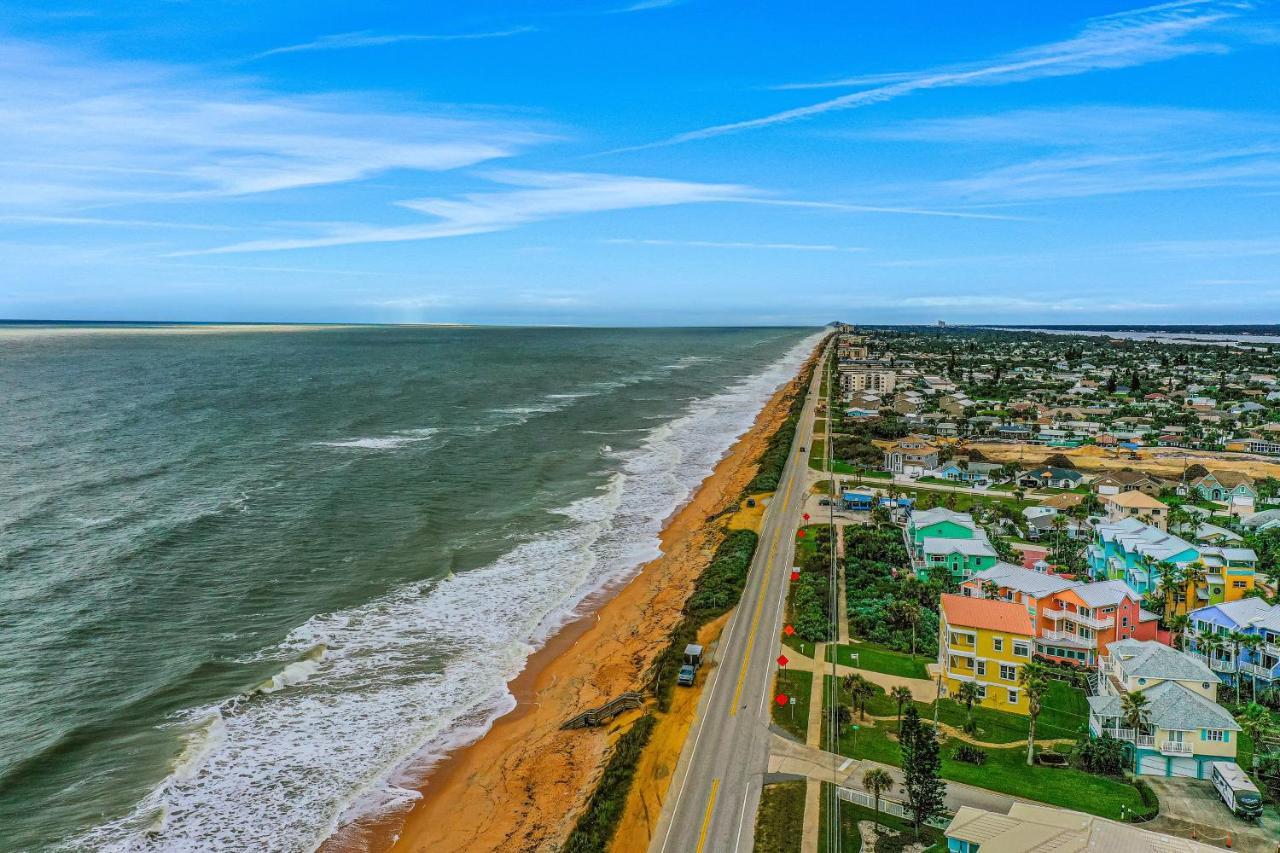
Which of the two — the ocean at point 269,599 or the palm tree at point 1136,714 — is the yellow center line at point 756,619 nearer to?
the ocean at point 269,599

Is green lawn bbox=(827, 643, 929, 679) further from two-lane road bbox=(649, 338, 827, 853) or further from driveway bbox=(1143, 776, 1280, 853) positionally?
driveway bbox=(1143, 776, 1280, 853)

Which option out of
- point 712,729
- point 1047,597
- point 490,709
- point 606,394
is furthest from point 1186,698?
point 606,394

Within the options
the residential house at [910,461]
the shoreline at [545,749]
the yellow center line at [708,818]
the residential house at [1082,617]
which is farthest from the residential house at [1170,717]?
the residential house at [910,461]

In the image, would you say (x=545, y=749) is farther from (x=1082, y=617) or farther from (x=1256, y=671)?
(x=1256, y=671)

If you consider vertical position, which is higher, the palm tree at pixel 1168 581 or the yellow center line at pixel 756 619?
the palm tree at pixel 1168 581

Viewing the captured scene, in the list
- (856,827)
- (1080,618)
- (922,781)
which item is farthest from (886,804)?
(1080,618)

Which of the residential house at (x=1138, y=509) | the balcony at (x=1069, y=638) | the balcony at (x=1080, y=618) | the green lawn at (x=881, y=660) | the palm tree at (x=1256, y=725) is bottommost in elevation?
the green lawn at (x=881, y=660)

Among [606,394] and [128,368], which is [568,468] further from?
[128,368]
